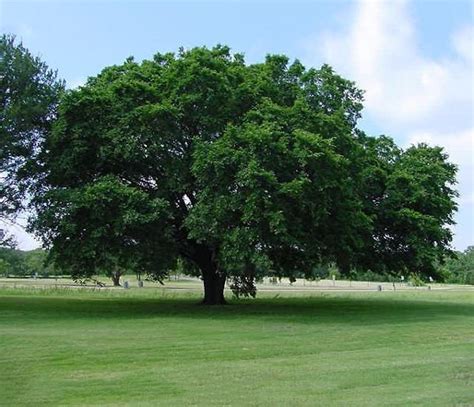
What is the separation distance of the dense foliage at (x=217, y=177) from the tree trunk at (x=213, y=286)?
6cm

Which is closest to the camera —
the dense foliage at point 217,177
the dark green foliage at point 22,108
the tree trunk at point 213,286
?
the dense foliage at point 217,177

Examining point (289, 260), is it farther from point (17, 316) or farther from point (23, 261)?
point (23, 261)

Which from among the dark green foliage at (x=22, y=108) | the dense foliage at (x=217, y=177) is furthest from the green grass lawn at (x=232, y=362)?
the dark green foliage at (x=22, y=108)

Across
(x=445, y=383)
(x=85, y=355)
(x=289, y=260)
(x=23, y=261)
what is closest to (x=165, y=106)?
(x=289, y=260)

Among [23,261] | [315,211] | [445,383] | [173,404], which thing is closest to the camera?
[173,404]

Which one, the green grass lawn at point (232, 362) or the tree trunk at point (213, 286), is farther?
the tree trunk at point (213, 286)

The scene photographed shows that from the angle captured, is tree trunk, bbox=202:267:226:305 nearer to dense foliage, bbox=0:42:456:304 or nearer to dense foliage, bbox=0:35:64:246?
dense foliage, bbox=0:42:456:304

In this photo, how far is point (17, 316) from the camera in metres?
21.9

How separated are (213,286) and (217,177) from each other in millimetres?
8684

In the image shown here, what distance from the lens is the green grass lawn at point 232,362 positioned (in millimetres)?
9031

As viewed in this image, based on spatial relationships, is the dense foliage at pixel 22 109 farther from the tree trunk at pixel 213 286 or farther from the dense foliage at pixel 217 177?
the tree trunk at pixel 213 286

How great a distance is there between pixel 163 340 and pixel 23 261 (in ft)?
334

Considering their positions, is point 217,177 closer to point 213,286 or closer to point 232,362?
point 213,286

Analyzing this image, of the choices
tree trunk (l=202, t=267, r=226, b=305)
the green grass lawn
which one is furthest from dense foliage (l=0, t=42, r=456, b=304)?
the green grass lawn
